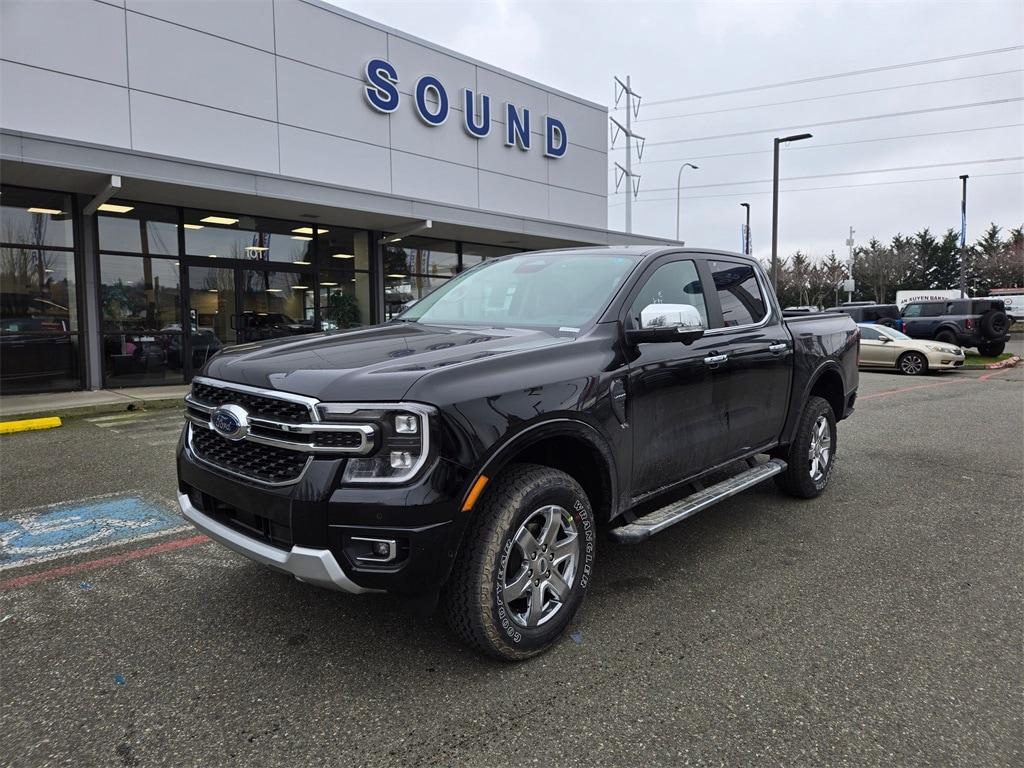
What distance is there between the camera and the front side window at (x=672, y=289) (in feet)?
11.9

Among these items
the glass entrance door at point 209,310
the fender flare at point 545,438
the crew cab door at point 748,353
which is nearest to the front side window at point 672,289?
the crew cab door at point 748,353

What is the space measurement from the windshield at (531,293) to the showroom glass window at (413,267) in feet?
38.7

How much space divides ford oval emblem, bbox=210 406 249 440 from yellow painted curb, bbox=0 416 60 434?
23.6ft

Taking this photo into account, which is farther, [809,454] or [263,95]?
[263,95]

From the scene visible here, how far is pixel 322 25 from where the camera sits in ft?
47.9

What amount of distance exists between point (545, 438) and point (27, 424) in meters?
8.27

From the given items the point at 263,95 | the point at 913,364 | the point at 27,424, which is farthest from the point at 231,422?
the point at 913,364

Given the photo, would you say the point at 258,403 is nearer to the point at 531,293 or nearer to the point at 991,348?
the point at 531,293

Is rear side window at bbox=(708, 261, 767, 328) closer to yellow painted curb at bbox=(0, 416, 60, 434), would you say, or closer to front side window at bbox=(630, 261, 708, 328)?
front side window at bbox=(630, 261, 708, 328)

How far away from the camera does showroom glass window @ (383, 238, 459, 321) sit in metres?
16.5

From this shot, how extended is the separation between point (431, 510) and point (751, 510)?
3321mm

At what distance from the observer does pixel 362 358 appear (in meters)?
2.82

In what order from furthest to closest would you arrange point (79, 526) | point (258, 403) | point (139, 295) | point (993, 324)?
1. point (993, 324)
2. point (139, 295)
3. point (79, 526)
4. point (258, 403)

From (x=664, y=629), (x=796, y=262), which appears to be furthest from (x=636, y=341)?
(x=796, y=262)
